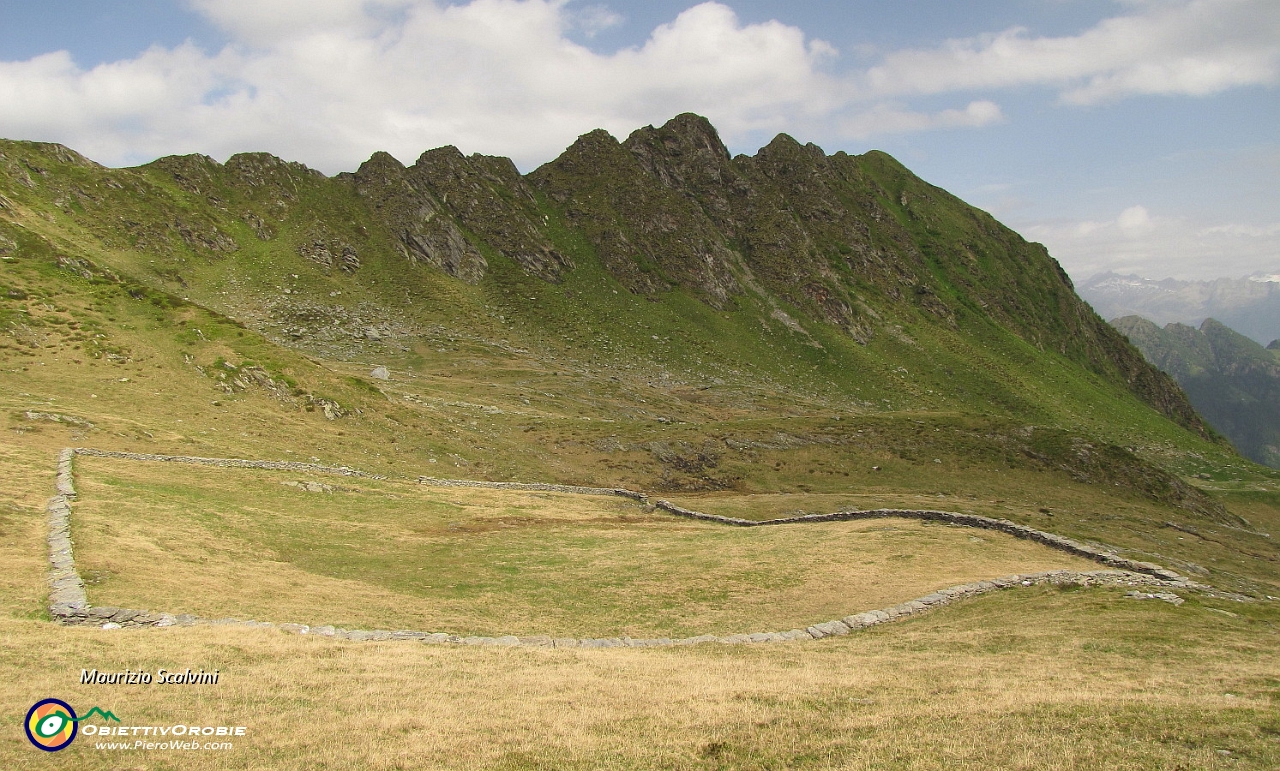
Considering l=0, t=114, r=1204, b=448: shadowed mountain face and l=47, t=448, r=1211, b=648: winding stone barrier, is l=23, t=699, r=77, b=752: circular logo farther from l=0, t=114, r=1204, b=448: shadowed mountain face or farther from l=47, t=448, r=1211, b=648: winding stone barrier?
l=0, t=114, r=1204, b=448: shadowed mountain face

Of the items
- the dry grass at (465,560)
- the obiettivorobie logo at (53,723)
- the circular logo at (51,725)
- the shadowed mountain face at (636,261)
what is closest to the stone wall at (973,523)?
the dry grass at (465,560)

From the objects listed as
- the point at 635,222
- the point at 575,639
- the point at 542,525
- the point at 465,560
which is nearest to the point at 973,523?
the point at 542,525

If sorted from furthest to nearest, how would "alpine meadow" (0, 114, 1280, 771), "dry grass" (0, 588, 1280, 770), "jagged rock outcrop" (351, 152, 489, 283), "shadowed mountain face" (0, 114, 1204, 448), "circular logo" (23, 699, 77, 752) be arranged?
"jagged rock outcrop" (351, 152, 489, 283)
"shadowed mountain face" (0, 114, 1204, 448)
"alpine meadow" (0, 114, 1280, 771)
"dry grass" (0, 588, 1280, 770)
"circular logo" (23, 699, 77, 752)

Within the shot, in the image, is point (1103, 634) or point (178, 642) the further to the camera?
point (1103, 634)

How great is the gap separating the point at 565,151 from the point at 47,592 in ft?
526

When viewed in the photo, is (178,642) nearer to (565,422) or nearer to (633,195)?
(565,422)

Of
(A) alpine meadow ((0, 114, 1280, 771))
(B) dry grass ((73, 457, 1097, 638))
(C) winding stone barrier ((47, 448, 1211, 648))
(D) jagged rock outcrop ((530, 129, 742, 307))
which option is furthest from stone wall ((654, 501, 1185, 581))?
(D) jagged rock outcrop ((530, 129, 742, 307))

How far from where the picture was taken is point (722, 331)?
130 meters

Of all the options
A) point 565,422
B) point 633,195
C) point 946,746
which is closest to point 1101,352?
point 633,195

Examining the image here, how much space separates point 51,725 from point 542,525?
27.9 meters

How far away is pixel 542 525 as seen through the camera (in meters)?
39.7

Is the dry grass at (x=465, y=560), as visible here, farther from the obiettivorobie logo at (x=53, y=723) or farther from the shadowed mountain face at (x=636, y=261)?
the shadowed mountain face at (x=636, y=261)

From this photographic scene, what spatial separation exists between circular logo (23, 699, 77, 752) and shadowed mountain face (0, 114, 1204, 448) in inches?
3571

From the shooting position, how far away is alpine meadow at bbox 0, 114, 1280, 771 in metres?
14.0
